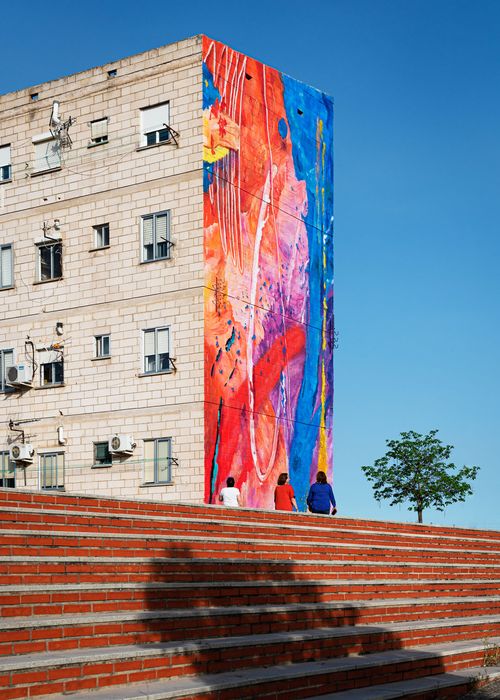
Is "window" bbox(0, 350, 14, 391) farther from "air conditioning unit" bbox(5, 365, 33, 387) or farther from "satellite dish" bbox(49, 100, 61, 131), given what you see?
"satellite dish" bbox(49, 100, 61, 131)

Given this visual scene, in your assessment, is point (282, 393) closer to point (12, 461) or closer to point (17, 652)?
point (12, 461)

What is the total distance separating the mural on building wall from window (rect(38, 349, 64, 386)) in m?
4.80

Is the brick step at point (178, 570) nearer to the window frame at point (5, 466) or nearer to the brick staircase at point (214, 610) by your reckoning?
the brick staircase at point (214, 610)

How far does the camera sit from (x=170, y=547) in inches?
584

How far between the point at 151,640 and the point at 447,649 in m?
6.11

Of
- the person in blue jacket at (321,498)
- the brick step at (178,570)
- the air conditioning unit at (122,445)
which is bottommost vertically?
the brick step at (178,570)

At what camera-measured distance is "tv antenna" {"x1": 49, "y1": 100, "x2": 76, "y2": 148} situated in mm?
31375

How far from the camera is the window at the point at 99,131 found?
30766mm

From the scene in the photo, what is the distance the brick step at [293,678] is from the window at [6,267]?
1859 centimetres

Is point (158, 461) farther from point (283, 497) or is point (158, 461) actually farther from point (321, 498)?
point (321, 498)

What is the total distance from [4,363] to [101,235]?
4.64m

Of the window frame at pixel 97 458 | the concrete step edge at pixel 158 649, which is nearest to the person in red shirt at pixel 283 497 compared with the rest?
the concrete step edge at pixel 158 649

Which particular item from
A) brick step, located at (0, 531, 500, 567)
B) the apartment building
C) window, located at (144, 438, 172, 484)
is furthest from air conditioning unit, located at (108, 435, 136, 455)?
brick step, located at (0, 531, 500, 567)

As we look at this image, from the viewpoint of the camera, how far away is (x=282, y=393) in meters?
31.0
